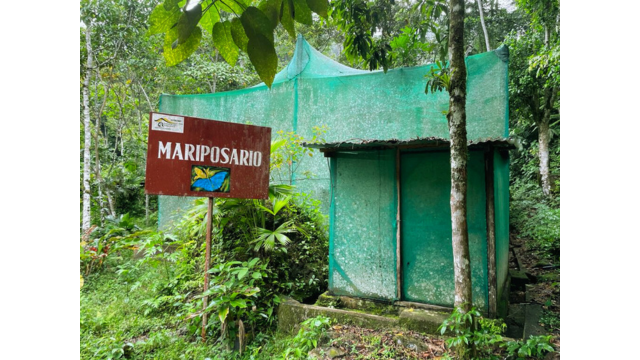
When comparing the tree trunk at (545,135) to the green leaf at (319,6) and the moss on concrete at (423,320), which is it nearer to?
the moss on concrete at (423,320)

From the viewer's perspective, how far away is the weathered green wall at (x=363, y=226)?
3730mm

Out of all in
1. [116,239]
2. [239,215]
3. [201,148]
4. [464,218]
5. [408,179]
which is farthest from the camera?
[116,239]

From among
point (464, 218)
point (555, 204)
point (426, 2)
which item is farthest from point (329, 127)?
point (555, 204)

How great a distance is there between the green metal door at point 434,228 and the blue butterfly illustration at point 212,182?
1854mm

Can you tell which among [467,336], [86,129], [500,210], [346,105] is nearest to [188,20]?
[467,336]

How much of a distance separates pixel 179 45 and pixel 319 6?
1.22 feet

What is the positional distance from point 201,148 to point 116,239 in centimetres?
372

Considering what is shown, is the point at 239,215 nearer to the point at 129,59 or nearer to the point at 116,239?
the point at 116,239

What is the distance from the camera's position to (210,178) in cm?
332

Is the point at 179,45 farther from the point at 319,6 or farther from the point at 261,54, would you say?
the point at 319,6

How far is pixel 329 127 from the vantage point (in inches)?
212

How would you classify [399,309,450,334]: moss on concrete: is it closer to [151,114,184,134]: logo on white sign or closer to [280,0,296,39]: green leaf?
[151,114,184,134]: logo on white sign

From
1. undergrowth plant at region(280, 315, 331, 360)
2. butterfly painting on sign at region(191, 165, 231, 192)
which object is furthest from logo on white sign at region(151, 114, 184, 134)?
undergrowth plant at region(280, 315, 331, 360)

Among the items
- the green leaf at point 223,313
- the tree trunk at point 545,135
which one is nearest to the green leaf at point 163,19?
the green leaf at point 223,313
